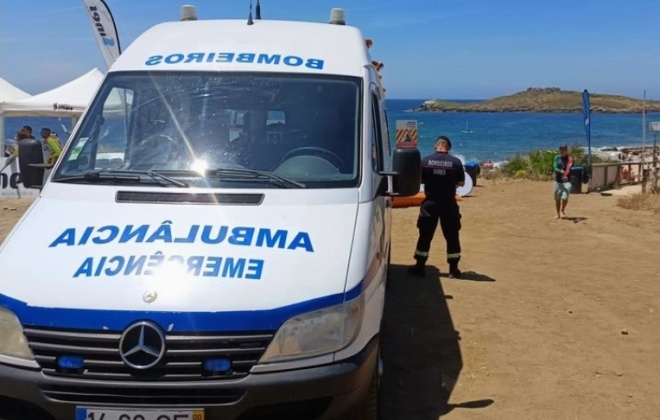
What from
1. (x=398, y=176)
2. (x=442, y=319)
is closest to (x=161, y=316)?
(x=398, y=176)

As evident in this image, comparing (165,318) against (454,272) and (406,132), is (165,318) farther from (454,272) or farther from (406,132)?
(406,132)

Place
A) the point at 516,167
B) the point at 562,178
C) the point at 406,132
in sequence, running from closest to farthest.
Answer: the point at 562,178
the point at 406,132
the point at 516,167

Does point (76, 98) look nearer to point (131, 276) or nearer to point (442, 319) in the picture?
point (442, 319)

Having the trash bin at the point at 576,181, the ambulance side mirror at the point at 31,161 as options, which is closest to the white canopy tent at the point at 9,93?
the trash bin at the point at 576,181

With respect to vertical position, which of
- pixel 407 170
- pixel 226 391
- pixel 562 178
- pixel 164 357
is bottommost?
pixel 562 178

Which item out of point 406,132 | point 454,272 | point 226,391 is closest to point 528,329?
point 454,272

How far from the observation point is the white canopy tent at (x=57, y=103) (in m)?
19.6

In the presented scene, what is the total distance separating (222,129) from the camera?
4.67 m

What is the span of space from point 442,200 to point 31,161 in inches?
207

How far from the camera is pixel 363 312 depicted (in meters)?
3.66

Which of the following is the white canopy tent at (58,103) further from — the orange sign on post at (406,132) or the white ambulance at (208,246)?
the white ambulance at (208,246)

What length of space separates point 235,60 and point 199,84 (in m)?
0.31

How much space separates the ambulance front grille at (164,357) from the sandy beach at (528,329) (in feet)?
6.13

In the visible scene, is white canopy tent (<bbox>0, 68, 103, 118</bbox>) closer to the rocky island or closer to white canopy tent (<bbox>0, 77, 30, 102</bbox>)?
white canopy tent (<bbox>0, 77, 30, 102</bbox>)
